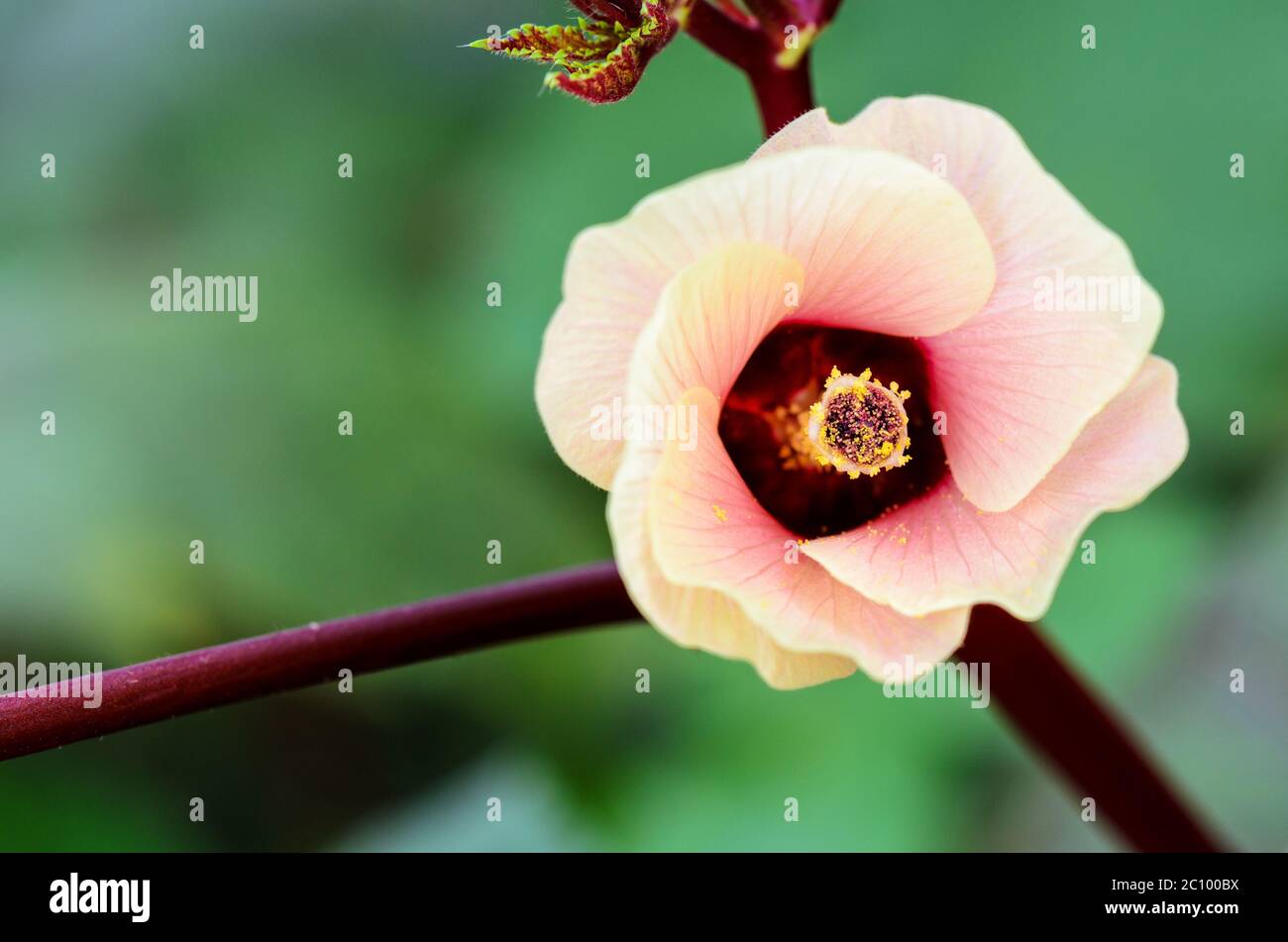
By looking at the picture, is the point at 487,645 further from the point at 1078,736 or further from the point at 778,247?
the point at 1078,736

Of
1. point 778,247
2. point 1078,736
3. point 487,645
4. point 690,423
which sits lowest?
point 1078,736

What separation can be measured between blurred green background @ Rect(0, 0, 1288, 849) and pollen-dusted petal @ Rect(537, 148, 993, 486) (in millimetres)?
1277

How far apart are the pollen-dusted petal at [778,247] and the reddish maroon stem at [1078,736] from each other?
1.16 ft

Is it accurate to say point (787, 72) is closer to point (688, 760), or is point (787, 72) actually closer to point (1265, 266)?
point (688, 760)

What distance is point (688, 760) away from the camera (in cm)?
216

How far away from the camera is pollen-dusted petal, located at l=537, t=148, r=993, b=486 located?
81 centimetres

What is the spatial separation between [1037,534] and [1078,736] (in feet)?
1.43

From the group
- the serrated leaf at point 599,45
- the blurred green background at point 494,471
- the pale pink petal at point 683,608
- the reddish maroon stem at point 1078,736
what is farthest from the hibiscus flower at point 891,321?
the blurred green background at point 494,471

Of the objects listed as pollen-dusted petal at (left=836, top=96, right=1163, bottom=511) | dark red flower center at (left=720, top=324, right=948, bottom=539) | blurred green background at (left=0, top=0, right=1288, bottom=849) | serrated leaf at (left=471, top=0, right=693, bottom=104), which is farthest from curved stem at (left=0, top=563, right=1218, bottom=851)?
blurred green background at (left=0, top=0, right=1288, bottom=849)

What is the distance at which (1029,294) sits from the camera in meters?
0.90

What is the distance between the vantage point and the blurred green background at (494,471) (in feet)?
6.91

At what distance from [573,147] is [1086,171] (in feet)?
3.08

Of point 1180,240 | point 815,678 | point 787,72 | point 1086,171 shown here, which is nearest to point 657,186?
point 1086,171

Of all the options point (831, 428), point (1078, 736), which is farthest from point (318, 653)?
point (1078, 736)
